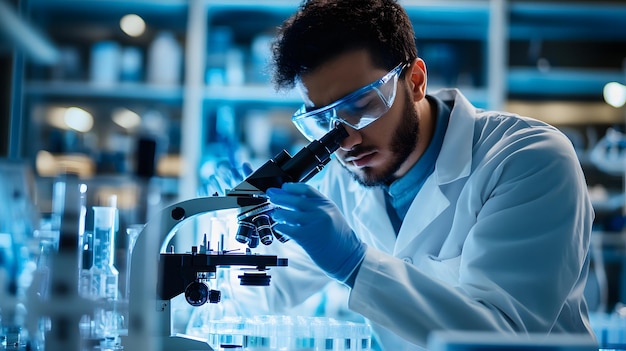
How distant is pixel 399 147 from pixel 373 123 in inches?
5.4

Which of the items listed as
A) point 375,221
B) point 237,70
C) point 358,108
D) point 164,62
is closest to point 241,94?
point 237,70

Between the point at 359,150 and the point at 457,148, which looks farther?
the point at 457,148

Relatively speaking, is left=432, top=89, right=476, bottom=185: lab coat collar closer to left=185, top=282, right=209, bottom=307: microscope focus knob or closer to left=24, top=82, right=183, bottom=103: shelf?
left=185, top=282, right=209, bottom=307: microscope focus knob

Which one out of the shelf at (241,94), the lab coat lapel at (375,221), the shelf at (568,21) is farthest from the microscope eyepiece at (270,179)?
the shelf at (568,21)

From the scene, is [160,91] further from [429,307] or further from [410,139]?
[429,307]

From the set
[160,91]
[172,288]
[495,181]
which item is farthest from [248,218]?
[160,91]

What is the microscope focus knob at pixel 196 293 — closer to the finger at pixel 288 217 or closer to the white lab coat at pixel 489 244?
the finger at pixel 288 217

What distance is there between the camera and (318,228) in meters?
1.30

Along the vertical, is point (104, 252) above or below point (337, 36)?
below

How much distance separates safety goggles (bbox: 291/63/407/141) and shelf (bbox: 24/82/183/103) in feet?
7.37

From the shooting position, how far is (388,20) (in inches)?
65.7

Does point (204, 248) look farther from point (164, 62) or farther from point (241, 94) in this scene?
point (164, 62)

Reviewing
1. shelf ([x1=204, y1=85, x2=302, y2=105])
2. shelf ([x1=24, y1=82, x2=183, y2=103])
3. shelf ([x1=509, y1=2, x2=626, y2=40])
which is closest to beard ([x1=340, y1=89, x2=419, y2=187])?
shelf ([x1=204, y1=85, x2=302, y2=105])

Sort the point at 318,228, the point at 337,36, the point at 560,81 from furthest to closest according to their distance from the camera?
the point at 560,81 → the point at 337,36 → the point at 318,228
